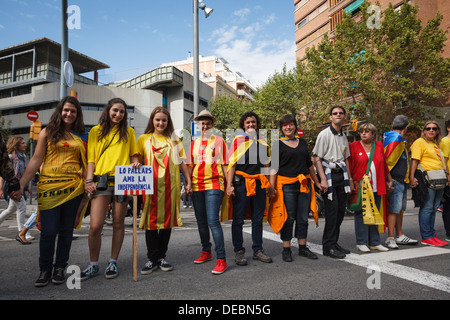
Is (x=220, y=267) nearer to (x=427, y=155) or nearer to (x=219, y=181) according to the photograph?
(x=219, y=181)

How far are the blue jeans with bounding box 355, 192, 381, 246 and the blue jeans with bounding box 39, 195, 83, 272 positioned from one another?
3.83 m

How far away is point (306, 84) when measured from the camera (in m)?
25.1

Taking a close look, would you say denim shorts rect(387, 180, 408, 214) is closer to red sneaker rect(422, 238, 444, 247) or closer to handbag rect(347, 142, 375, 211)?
red sneaker rect(422, 238, 444, 247)

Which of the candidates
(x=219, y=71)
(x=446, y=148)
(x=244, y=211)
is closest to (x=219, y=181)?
(x=244, y=211)

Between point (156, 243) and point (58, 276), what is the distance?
1.07 m

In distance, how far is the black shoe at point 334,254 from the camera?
426 cm

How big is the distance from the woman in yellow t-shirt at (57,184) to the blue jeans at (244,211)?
1867mm

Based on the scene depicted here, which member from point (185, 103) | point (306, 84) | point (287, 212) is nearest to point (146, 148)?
point (287, 212)

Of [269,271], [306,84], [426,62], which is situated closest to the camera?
[269,271]

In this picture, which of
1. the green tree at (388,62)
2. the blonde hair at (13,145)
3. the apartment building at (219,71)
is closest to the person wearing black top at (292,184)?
the blonde hair at (13,145)

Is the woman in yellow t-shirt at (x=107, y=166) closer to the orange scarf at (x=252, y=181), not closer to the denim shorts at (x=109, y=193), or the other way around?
the denim shorts at (x=109, y=193)

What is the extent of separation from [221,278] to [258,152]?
1667 millimetres

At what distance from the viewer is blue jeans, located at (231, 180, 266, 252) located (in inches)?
163
